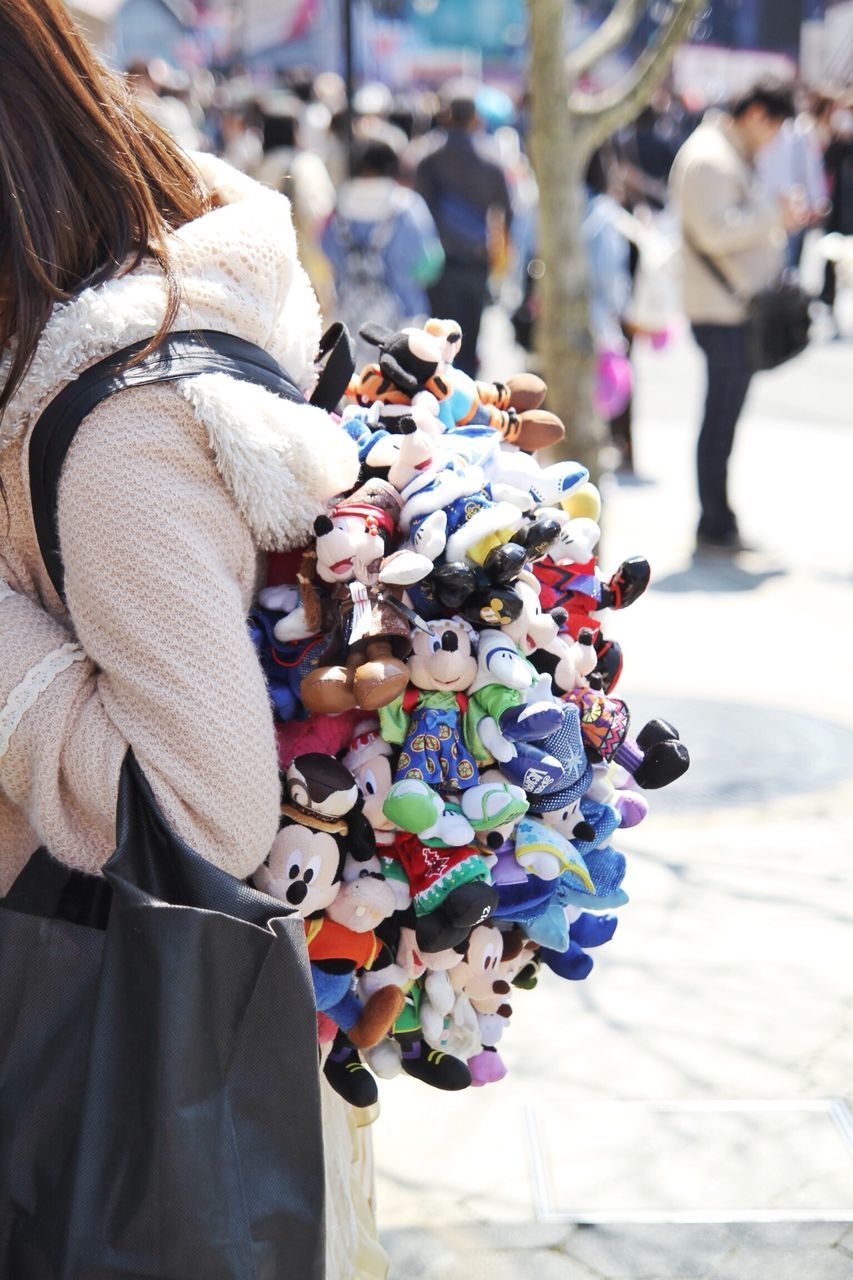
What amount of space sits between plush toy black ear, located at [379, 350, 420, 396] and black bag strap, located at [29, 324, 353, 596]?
33 centimetres

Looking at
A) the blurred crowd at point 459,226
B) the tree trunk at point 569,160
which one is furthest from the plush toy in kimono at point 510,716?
the blurred crowd at point 459,226

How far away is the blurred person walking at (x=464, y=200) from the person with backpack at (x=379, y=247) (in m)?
0.83

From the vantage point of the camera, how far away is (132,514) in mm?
1506

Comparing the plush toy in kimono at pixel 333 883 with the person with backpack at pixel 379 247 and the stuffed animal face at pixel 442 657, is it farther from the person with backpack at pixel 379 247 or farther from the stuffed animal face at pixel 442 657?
the person with backpack at pixel 379 247

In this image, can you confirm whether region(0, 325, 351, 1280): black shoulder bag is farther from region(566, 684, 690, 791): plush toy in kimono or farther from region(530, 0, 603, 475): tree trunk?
region(530, 0, 603, 475): tree trunk

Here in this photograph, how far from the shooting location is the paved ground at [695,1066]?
8.43 ft

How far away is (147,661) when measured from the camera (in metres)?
1.51

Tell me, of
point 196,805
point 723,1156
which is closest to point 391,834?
point 196,805

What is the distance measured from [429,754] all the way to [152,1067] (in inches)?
18.8

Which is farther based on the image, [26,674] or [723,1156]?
[723,1156]

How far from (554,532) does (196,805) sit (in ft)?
1.82

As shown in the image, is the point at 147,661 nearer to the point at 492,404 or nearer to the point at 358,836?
the point at 358,836

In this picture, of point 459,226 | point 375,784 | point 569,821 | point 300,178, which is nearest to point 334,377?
point 375,784

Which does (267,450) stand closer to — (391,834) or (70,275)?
(70,275)
